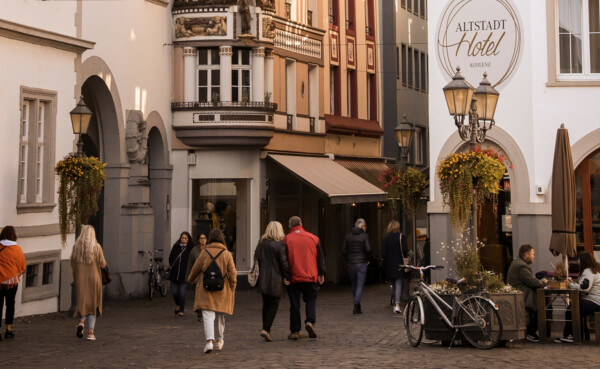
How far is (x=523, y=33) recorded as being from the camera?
911 inches

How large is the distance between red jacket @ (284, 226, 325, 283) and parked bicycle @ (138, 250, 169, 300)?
34.2 feet

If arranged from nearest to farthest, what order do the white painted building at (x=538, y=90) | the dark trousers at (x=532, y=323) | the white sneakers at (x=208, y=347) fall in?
1. the white sneakers at (x=208, y=347)
2. the dark trousers at (x=532, y=323)
3. the white painted building at (x=538, y=90)

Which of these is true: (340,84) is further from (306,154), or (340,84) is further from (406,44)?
(406,44)

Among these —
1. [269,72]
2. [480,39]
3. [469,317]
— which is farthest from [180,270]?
[269,72]

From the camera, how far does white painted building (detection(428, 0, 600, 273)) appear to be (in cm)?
2280

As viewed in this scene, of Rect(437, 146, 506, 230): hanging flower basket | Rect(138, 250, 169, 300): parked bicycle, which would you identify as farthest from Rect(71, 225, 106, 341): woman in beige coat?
Rect(138, 250, 169, 300): parked bicycle

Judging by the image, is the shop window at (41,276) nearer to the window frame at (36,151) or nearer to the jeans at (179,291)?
the window frame at (36,151)

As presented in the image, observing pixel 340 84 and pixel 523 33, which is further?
pixel 340 84

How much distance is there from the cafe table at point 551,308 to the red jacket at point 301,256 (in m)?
3.34

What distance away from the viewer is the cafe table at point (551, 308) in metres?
16.8

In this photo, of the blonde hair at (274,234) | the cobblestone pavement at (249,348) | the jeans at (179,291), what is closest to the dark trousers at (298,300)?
the cobblestone pavement at (249,348)

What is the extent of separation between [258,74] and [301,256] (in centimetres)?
1462

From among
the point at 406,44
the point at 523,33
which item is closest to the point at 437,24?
the point at 523,33

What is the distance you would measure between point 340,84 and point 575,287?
22.3 m
